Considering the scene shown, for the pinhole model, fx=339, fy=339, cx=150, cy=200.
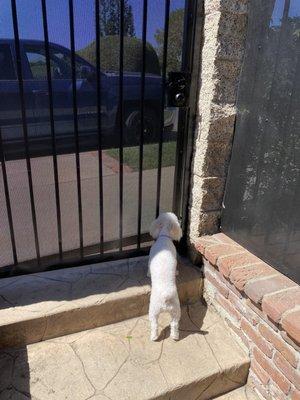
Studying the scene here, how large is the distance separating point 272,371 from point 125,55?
2.12m

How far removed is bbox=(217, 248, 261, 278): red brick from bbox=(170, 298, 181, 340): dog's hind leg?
37 centimetres

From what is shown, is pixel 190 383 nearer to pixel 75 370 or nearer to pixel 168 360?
pixel 168 360

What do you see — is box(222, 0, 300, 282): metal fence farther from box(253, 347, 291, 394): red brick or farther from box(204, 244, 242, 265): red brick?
box(253, 347, 291, 394): red brick

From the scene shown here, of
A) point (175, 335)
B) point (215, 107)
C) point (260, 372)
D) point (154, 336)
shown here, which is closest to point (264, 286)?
point (260, 372)

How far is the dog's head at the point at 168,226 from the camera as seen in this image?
2.37 m

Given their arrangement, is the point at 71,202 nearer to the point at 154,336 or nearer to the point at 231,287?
the point at 154,336

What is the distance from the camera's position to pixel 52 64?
2014mm

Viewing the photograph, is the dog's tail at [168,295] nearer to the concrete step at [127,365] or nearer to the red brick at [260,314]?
the concrete step at [127,365]

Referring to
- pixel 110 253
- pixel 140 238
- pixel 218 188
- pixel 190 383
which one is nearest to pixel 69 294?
pixel 110 253

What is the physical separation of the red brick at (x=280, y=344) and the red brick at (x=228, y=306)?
9.1 inches

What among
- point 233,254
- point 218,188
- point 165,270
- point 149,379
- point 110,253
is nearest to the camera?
point 149,379

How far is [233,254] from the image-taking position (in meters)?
2.30

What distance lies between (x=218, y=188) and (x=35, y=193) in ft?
4.27

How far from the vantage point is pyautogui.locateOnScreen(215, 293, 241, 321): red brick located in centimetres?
226
